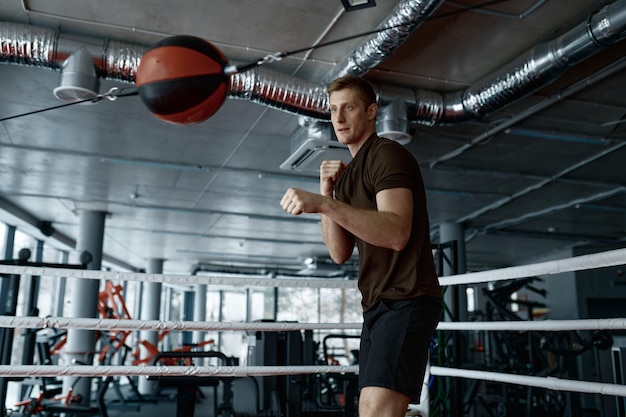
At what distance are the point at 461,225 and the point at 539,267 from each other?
820 centimetres

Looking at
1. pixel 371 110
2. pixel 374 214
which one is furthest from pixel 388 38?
pixel 374 214

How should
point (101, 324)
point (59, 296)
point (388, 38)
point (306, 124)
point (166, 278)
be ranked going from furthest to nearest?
1. point (59, 296)
2. point (306, 124)
3. point (388, 38)
4. point (166, 278)
5. point (101, 324)

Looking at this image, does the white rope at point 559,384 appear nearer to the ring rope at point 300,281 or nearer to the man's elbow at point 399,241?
the ring rope at point 300,281

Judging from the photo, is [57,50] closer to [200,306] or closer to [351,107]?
[351,107]

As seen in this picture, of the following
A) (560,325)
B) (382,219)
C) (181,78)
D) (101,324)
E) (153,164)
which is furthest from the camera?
(153,164)

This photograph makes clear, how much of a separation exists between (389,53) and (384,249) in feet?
8.81

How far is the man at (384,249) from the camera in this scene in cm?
142

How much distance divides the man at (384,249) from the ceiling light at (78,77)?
275 centimetres

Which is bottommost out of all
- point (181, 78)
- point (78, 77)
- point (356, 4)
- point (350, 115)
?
point (350, 115)

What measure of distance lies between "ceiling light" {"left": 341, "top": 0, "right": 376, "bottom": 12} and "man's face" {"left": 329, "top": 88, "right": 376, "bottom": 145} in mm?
2067

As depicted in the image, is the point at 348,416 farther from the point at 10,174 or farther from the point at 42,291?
the point at 42,291

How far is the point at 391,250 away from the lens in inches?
60.2

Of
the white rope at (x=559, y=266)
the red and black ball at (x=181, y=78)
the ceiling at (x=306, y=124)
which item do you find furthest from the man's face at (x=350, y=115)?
the ceiling at (x=306, y=124)

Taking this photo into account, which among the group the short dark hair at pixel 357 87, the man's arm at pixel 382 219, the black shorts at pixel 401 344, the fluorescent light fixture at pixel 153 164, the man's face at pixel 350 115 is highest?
the fluorescent light fixture at pixel 153 164
